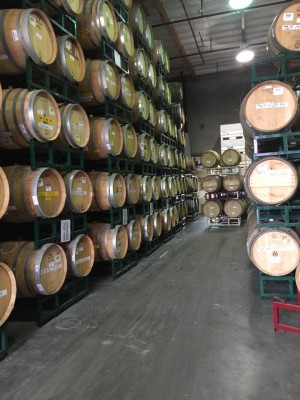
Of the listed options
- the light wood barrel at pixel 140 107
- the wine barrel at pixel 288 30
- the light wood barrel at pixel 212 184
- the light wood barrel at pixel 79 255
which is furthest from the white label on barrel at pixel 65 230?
the light wood barrel at pixel 212 184

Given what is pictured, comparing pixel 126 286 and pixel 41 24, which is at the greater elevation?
pixel 41 24

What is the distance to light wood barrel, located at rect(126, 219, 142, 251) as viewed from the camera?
601 centimetres

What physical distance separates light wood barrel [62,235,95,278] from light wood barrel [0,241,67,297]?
443mm

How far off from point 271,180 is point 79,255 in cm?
276

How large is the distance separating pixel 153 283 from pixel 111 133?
8.47ft

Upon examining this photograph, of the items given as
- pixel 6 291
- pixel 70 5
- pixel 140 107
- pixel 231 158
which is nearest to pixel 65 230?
pixel 6 291

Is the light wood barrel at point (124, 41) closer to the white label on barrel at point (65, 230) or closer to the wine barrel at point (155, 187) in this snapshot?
the wine barrel at point (155, 187)

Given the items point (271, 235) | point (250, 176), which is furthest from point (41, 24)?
point (271, 235)

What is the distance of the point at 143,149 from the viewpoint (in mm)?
6957

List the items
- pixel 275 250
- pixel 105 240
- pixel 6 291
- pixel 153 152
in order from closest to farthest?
pixel 6 291
pixel 275 250
pixel 105 240
pixel 153 152

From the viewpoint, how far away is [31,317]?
13.0 ft

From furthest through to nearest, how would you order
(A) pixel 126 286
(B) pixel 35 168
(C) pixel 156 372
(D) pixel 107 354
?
(A) pixel 126 286, (B) pixel 35 168, (D) pixel 107 354, (C) pixel 156 372

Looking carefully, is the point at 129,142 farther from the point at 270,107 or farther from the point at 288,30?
the point at 288,30

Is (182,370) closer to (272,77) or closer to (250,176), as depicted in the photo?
(250,176)
